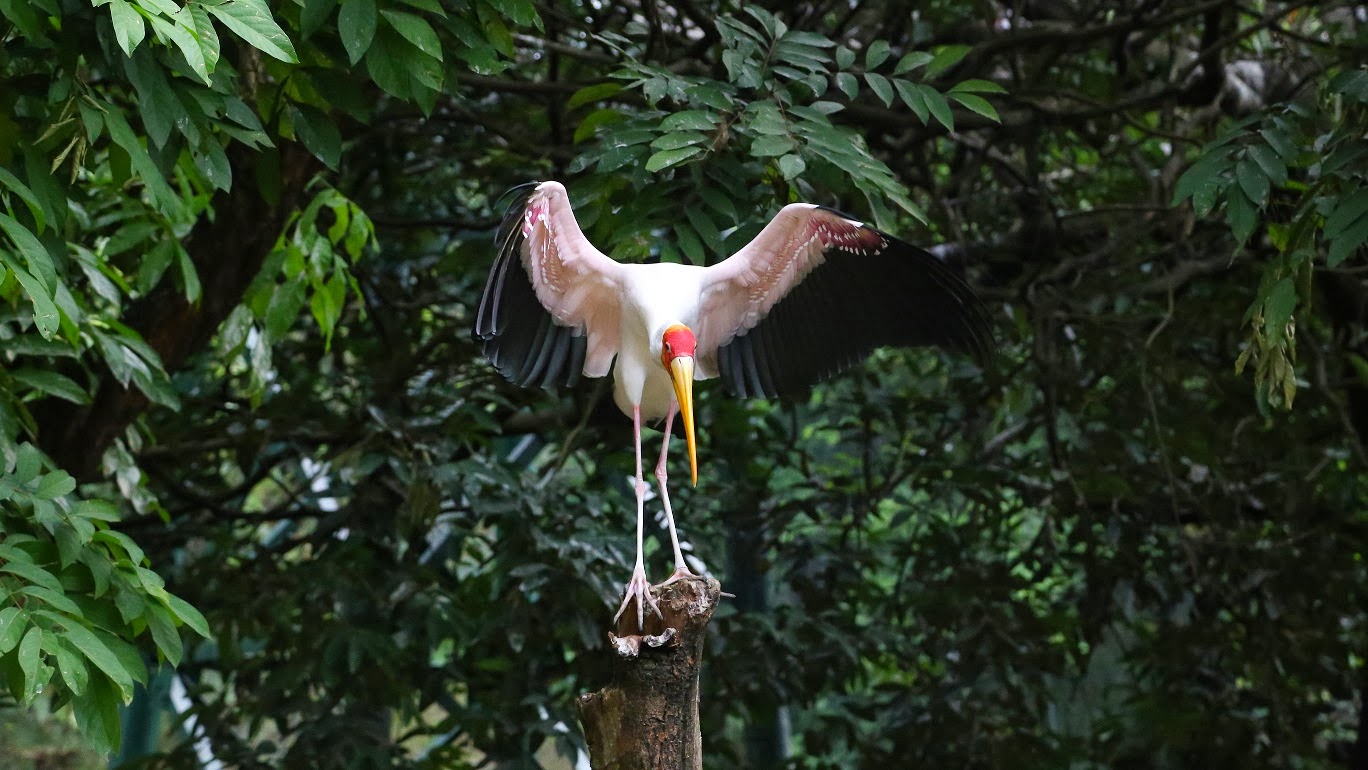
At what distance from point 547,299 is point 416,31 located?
76 centimetres

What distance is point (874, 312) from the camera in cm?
358

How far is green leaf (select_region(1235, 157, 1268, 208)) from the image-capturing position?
3488 millimetres

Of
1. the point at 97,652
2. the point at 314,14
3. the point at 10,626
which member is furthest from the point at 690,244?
the point at 10,626

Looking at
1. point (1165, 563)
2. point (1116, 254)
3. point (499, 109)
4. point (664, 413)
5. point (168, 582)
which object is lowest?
point (664, 413)

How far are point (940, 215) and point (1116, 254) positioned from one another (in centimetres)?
77

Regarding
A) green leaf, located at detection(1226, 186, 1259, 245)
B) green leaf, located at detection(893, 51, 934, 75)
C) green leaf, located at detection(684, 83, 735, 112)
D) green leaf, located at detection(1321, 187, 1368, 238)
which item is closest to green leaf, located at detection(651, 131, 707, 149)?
green leaf, located at detection(684, 83, 735, 112)

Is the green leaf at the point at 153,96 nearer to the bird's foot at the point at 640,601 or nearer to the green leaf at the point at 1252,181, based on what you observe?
the bird's foot at the point at 640,601

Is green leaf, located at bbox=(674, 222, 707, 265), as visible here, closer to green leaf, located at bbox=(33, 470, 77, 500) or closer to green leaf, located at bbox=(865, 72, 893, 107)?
green leaf, located at bbox=(865, 72, 893, 107)

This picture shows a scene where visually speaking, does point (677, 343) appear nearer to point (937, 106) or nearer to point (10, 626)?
point (937, 106)

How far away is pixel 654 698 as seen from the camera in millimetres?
2994

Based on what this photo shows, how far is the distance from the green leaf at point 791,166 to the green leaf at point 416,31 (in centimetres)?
83

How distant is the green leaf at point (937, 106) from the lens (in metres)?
3.66

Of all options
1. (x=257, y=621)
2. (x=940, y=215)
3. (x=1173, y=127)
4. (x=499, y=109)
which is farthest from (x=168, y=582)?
(x=1173, y=127)

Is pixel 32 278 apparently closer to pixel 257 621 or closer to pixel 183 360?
pixel 183 360
